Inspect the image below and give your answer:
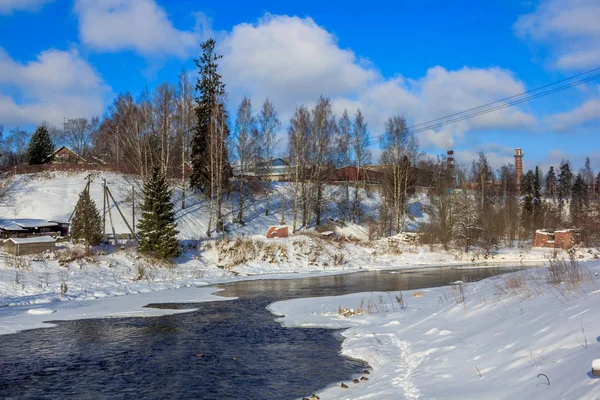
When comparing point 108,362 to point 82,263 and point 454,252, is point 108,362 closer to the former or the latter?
point 82,263

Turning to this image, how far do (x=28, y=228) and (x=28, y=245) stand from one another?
19.6ft

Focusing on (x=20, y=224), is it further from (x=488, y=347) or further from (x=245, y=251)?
(x=488, y=347)

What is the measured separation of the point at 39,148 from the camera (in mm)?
59094

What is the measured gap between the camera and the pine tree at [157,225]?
2995 cm

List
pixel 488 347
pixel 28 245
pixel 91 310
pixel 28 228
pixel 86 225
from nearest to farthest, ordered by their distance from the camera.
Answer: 1. pixel 488 347
2. pixel 91 310
3. pixel 28 245
4. pixel 86 225
5. pixel 28 228

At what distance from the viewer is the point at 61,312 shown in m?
17.4

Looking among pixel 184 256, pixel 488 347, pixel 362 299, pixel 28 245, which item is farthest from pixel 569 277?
pixel 28 245

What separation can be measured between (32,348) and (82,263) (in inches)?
598

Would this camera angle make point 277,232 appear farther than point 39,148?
No

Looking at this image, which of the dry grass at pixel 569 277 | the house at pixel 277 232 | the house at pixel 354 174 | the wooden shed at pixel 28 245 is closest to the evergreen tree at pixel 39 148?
the house at pixel 277 232

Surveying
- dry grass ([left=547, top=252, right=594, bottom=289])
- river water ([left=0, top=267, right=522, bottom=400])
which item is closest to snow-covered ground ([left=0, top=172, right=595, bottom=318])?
river water ([left=0, top=267, right=522, bottom=400])

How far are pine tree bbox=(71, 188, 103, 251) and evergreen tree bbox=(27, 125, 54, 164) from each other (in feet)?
113

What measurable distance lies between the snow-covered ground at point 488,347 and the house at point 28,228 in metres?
24.2

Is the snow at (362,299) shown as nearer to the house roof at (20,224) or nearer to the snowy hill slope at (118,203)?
the snowy hill slope at (118,203)
